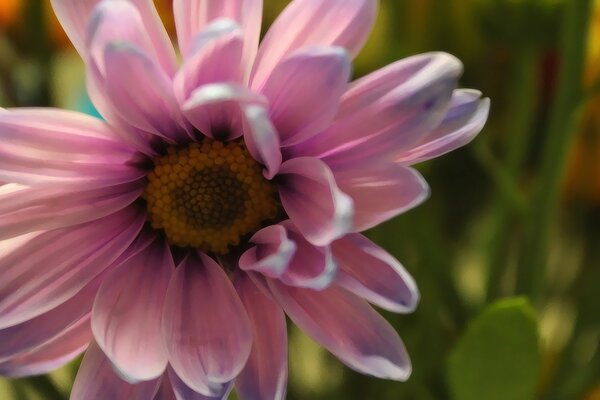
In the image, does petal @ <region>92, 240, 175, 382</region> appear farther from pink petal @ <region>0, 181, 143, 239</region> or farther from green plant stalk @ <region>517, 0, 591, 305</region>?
green plant stalk @ <region>517, 0, 591, 305</region>

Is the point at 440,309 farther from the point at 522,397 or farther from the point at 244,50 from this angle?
the point at 244,50

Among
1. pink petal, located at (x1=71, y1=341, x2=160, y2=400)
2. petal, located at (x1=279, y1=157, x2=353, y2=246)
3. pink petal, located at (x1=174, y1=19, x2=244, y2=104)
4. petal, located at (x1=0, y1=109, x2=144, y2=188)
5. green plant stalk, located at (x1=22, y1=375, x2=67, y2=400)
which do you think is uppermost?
pink petal, located at (x1=174, y1=19, x2=244, y2=104)

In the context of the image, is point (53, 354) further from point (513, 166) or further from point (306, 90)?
point (513, 166)

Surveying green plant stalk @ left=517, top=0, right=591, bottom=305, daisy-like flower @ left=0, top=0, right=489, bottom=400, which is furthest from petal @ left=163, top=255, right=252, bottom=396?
green plant stalk @ left=517, top=0, right=591, bottom=305

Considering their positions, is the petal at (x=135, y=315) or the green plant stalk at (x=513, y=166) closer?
the petal at (x=135, y=315)

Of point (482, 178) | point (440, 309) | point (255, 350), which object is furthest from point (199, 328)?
point (482, 178)

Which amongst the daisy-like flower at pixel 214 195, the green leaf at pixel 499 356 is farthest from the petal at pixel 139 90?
the green leaf at pixel 499 356

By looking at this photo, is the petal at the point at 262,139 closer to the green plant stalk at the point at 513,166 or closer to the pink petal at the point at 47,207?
the pink petal at the point at 47,207
